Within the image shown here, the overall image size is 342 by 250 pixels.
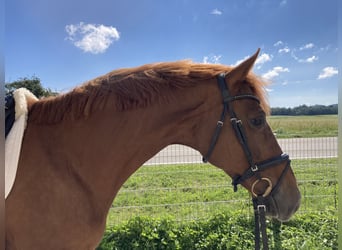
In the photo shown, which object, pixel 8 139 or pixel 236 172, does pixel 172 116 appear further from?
pixel 8 139

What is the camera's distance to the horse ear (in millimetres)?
1580

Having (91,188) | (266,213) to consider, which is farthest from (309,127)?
(91,188)

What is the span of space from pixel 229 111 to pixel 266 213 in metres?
0.69

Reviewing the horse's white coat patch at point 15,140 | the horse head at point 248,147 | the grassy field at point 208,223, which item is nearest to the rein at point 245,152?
the horse head at point 248,147

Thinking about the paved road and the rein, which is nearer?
the rein

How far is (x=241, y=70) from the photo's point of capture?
1.60m

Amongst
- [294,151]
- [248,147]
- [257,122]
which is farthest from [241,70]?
[294,151]

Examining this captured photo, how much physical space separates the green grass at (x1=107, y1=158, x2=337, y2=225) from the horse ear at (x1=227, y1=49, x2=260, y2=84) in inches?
113

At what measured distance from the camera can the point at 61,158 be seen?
1.60m

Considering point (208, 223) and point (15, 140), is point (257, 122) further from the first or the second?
point (208, 223)

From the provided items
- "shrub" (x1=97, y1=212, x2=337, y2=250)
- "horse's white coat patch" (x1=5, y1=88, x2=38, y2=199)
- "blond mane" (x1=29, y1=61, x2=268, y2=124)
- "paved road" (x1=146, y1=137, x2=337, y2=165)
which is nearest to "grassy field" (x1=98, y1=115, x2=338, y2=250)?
"shrub" (x1=97, y1=212, x2=337, y2=250)

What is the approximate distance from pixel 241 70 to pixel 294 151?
7282 mm

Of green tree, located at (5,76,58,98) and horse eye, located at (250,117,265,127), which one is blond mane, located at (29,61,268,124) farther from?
green tree, located at (5,76,58,98)

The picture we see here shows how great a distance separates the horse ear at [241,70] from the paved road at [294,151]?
482 cm
